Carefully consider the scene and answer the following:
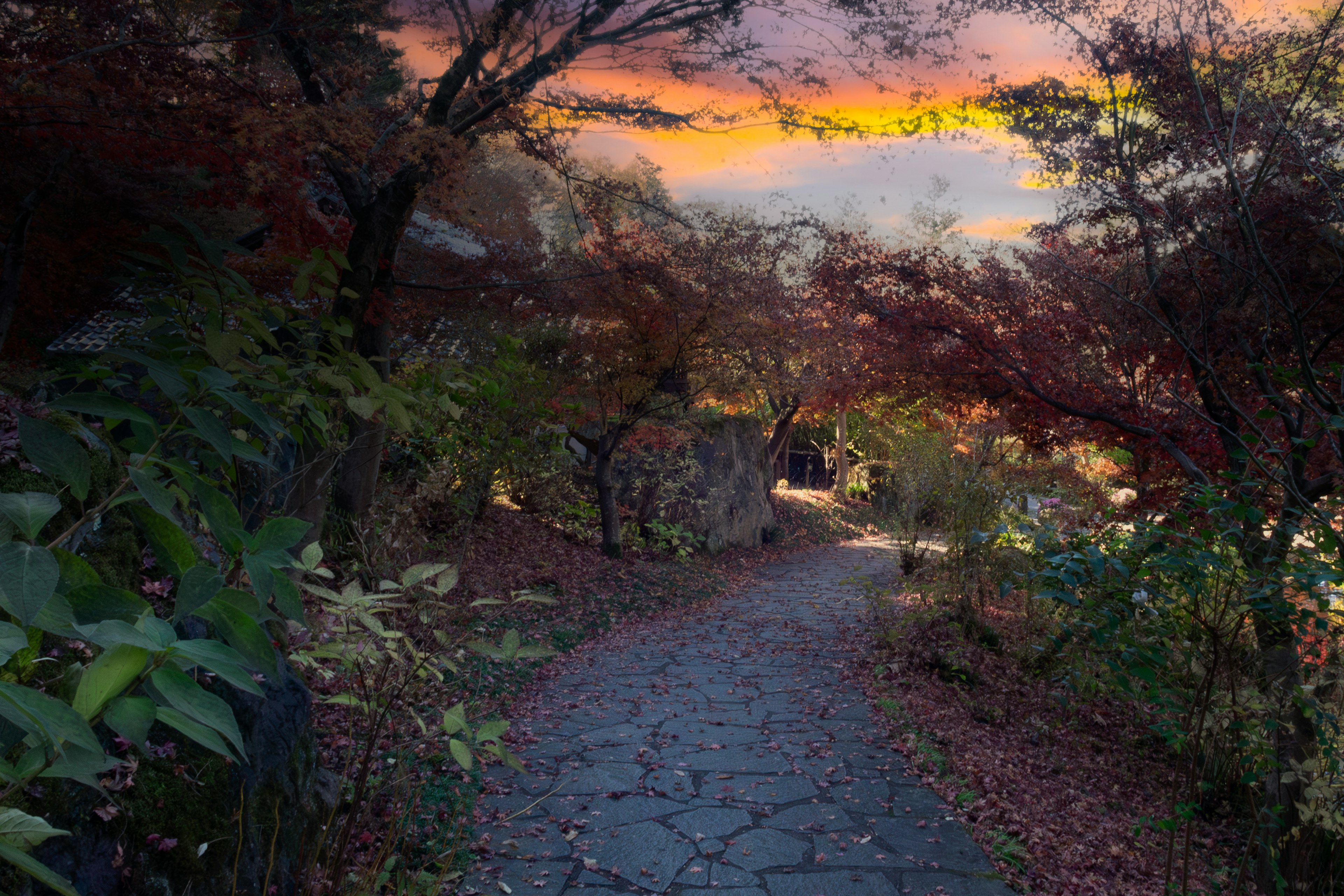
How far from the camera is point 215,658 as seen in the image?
29.9 inches

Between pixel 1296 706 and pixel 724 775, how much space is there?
2.87 metres

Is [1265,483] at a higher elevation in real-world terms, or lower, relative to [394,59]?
lower

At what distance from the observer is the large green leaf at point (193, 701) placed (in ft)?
2.36

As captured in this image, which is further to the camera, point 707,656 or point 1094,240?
point 707,656

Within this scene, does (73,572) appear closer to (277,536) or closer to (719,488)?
(277,536)

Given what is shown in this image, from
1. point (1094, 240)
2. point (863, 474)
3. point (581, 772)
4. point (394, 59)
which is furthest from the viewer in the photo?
point (863, 474)

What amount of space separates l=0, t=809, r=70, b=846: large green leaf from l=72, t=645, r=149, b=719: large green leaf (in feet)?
0.30

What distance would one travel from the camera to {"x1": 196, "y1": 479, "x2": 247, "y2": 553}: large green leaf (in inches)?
40.0

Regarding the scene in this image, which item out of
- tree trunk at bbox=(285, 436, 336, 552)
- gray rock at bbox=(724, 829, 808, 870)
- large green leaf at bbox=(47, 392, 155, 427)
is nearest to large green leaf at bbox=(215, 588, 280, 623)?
large green leaf at bbox=(47, 392, 155, 427)

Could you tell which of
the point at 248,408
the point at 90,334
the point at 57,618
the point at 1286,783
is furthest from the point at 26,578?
the point at 90,334

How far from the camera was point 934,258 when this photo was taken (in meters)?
6.14

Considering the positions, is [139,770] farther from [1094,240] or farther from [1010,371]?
[1094,240]

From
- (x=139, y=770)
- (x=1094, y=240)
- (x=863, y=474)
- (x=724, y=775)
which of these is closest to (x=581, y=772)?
(x=724, y=775)

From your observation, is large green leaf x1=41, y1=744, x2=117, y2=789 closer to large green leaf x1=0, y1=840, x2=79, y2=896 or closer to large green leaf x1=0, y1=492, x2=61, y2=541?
large green leaf x1=0, y1=840, x2=79, y2=896
